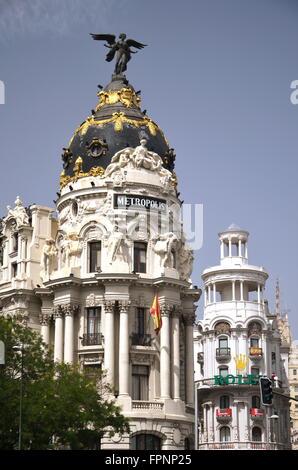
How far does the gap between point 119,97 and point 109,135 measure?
4.77 meters

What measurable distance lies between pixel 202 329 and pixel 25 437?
61.1 m

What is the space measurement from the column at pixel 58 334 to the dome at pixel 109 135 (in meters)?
11.7

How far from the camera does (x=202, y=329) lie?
11938 cm

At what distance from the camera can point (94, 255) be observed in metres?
84.9

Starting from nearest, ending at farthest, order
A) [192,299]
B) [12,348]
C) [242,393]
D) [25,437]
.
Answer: [25,437], [12,348], [192,299], [242,393]

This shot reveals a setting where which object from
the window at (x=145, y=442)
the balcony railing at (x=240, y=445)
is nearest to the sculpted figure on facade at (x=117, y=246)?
the window at (x=145, y=442)

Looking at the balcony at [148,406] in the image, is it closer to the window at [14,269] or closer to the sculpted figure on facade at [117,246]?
the sculpted figure on facade at [117,246]

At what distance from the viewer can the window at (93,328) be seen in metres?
82.0

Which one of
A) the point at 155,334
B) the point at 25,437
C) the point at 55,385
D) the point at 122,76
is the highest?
the point at 122,76

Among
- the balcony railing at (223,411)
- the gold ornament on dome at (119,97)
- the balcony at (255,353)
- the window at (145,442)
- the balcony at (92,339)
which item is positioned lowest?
the window at (145,442)

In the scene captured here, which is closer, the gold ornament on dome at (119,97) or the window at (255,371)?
the gold ornament on dome at (119,97)

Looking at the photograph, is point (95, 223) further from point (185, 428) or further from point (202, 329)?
point (202, 329)
